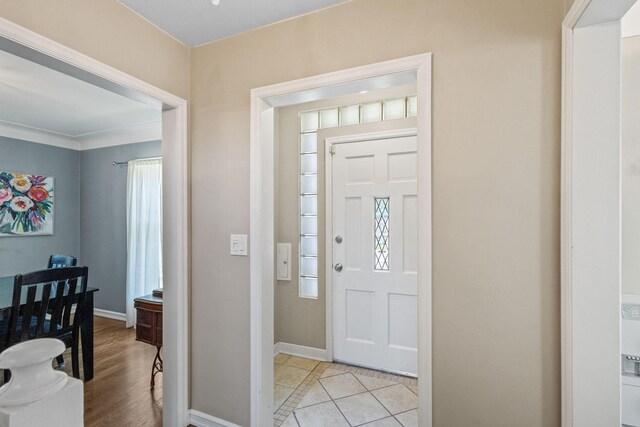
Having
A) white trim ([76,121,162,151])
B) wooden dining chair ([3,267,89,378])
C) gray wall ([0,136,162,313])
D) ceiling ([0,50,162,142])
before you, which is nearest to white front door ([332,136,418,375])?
ceiling ([0,50,162,142])

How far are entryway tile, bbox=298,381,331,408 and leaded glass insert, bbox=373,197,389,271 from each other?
41.6 inches

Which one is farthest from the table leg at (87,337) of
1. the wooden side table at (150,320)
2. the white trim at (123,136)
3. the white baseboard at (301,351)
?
the white trim at (123,136)

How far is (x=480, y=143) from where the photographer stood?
1328mm

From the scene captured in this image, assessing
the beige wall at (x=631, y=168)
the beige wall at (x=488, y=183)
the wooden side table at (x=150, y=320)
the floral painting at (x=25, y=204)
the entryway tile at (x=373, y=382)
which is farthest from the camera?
the floral painting at (x=25, y=204)

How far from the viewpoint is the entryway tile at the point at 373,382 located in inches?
94.7

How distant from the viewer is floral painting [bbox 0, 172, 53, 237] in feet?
12.1

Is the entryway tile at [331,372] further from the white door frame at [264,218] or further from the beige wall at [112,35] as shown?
the beige wall at [112,35]

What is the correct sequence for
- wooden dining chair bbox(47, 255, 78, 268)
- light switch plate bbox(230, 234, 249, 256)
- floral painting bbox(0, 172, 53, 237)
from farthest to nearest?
floral painting bbox(0, 172, 53, 237), wooden dining chair bbox(47, 255, 78, 268), light switch plate bbox(230, 234, 249, 256)

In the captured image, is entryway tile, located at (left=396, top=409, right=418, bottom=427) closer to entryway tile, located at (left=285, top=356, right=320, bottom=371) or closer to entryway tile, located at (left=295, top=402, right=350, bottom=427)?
entryway tile, located at (left=295, top=402, right=350, bottom=427)

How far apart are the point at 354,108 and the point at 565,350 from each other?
7.38 ft

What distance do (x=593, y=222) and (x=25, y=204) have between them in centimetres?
551

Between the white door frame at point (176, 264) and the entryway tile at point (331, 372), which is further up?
the white door frame at point (176, 264)

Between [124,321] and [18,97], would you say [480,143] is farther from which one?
[124,321]

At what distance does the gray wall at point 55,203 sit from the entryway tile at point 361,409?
14.2 ft
